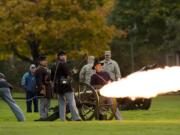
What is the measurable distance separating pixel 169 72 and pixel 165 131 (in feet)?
27.4

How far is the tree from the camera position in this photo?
2077 inches

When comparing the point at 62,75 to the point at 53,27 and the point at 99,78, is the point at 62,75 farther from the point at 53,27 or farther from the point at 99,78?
the point at 53,27

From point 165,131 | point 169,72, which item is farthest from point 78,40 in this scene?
point 165,131

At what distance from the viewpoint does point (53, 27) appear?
5262cm

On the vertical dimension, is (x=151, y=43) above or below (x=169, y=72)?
above

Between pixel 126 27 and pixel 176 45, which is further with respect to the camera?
pixel 126 27

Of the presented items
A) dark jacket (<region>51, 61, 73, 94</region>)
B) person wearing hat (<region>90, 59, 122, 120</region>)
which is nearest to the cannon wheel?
person wearing hat (<region>90, 59, 122, 120</region>)

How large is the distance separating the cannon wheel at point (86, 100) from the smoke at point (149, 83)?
1106 mm

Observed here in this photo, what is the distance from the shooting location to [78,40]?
53969 mm

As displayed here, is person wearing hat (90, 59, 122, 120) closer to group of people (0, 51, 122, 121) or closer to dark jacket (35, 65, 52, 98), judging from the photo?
group of people (0, 51, 122, 121)

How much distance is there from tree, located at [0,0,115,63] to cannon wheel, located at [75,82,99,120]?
93.6ft

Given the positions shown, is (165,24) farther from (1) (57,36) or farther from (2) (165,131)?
(2) (165,131)

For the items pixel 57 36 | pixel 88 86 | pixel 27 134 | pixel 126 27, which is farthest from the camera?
pixel 126 27

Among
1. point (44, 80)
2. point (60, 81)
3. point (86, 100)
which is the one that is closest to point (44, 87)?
point (44, 80)
